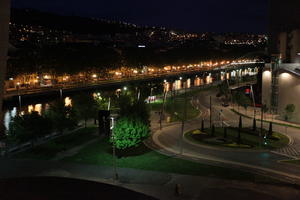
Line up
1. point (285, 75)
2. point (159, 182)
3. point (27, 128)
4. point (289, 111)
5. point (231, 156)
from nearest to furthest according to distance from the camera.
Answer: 1. point (159, 182)
2. point (231, 156)
3. point (27, 128)
4. point (289, 111)
5. point (285, 75)

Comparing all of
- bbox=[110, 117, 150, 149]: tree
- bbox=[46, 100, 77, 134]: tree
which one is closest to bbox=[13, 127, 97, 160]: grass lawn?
bbox=[46, 100, 77, 134]: tree

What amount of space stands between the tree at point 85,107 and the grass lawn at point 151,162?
8723 millimetres

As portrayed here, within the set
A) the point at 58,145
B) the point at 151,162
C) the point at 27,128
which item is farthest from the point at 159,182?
the point at 27,128

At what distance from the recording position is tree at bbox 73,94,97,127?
115ft

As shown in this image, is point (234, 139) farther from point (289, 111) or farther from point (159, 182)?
point (159, 182)

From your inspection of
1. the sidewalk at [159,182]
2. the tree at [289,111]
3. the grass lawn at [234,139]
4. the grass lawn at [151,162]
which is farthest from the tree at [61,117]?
the tree at [289,111]

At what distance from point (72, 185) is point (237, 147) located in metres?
18.6

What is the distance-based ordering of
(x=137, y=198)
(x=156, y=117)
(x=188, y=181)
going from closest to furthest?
(x=137, y=198) < (x=188, y=181) < (x=156, y=117)

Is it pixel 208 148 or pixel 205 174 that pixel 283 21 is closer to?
pixel 208 148

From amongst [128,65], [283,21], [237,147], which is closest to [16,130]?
[237,147]

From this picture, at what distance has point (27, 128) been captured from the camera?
87.2 ft

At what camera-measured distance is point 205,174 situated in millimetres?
20203

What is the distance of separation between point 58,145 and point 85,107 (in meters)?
8.99

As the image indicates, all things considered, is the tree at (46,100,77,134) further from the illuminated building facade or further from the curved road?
the illuminated building facade
